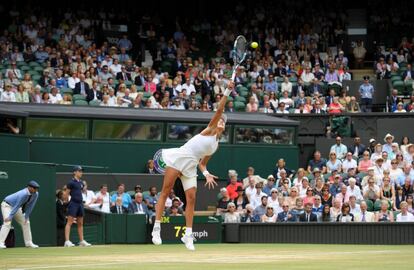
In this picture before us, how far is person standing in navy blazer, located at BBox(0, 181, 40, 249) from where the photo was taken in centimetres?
2005

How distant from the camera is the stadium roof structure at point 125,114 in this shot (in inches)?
1095

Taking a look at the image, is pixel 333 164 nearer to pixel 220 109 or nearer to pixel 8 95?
pixel 8 95

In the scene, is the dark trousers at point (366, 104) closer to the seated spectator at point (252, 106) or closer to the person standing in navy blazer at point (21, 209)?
the seated spectator at point (252, 106)

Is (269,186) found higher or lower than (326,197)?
higher

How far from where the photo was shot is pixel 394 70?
35.8 meters

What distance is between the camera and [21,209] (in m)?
20.7

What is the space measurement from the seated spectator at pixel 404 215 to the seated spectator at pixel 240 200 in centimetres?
403

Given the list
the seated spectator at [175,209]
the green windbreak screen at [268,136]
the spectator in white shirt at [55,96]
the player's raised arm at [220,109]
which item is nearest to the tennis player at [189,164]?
the player's raised arm at [220,109]

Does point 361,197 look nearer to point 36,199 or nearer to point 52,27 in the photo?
point 36,199

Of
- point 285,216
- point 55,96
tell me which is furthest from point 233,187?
point 55,96

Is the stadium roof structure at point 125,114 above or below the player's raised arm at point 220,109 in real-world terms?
above


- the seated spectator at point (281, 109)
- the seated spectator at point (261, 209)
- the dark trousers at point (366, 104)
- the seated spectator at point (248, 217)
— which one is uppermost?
the dark trousers at point (366, 104)

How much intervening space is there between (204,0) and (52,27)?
816 cm

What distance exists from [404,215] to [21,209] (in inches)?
349
